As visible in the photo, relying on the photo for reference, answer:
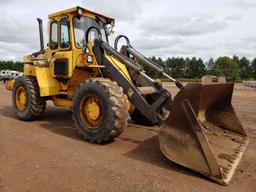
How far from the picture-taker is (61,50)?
6867 millimetres

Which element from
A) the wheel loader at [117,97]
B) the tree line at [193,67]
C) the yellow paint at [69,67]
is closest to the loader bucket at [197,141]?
the wheel loader at [117,97]

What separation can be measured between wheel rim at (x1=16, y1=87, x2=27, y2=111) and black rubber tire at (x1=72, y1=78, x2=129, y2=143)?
279cm

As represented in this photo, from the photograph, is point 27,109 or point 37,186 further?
point 27,109

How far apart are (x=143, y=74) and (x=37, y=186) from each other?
3.45 metres

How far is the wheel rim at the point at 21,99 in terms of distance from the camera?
7.52 m

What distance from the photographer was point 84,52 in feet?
20.4

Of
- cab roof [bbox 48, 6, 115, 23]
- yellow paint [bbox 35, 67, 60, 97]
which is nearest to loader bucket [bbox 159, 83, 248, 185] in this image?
cab roof [bbox 48, 6, 115, 23]

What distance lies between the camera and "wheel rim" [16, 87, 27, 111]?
24.7 feet

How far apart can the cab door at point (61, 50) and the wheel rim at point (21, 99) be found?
122 cm

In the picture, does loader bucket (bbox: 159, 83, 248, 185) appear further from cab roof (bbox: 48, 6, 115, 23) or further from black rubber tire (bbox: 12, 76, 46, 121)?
black rubber tire (bbox: 12, 76, 46, 121)

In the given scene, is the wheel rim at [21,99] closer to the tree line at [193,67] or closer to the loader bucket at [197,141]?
the loader bucket at [197,141]

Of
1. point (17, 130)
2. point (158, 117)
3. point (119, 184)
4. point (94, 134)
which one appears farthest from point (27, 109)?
point (119, 184)

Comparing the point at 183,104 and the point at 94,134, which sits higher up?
the point at 183,104

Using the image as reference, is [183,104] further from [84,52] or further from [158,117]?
[84,52]
